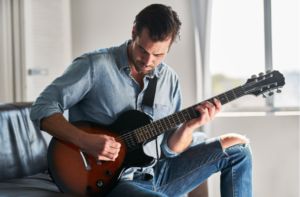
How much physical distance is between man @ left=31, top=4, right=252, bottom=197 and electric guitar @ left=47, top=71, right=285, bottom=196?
0.04 meters

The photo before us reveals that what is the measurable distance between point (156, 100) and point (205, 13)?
147cm

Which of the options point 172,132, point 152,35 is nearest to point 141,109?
point 172,132

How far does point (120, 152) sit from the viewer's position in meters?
1.11

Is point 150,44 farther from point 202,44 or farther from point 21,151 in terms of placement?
point 202,44

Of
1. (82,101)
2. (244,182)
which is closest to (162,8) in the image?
(82,101)

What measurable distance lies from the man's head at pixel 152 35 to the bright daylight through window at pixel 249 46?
142 centimetres

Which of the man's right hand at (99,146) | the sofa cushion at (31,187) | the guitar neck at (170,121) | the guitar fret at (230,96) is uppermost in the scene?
the guitar fret at (230,96)

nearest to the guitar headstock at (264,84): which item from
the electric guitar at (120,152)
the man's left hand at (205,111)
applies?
the electric guitar at (120,152)

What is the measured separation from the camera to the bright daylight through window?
7.31 feet

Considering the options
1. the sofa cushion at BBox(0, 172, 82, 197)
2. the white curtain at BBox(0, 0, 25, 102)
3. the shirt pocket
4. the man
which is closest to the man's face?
the man

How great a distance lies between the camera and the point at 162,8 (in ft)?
3.96

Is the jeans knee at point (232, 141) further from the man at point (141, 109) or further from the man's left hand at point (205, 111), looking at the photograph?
the man's left hand at point (205, 111)

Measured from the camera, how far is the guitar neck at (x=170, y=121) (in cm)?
115

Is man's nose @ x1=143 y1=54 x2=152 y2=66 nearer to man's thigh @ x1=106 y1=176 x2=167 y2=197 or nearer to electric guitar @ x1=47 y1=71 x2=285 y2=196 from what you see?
electric guitar @ x1=47 y1=71 x2=285 y2=196
